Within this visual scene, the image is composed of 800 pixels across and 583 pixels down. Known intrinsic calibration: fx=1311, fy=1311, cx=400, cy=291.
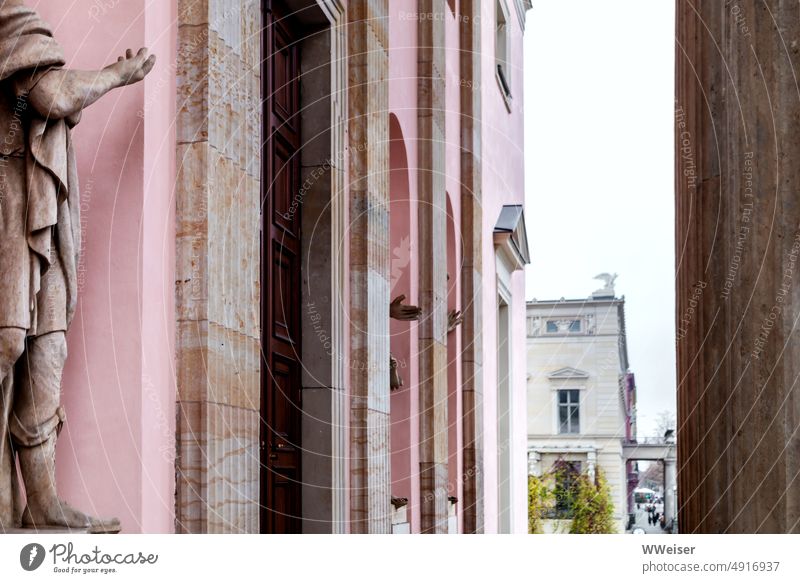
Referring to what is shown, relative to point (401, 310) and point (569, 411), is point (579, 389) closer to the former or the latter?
point (569, 411)

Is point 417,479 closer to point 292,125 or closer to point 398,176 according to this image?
point 398,176

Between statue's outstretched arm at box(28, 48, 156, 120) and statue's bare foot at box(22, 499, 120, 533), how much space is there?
4.49ft

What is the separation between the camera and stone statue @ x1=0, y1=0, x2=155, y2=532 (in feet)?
14.7

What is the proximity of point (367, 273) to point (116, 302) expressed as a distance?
4203 mm

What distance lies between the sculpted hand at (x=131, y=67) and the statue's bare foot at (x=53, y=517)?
1544 millimetres

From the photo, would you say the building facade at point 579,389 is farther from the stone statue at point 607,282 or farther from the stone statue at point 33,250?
the stone statue at point 33,250

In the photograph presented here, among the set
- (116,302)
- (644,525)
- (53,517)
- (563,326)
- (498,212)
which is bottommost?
(644,525)

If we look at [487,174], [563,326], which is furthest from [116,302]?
[563,326]

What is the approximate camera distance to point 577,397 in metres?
51.3

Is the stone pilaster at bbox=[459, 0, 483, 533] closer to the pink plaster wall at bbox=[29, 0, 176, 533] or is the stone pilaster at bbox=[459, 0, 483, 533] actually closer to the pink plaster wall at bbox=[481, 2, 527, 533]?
the pink plaster wall at bbox=[481, 2, 527, 533]

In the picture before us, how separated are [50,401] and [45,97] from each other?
106 centimetres

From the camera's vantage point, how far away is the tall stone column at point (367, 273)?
9477 mm

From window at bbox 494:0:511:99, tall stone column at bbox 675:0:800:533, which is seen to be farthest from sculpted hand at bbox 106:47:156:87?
window at bbox 494:0:511:99

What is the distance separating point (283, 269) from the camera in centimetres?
893
